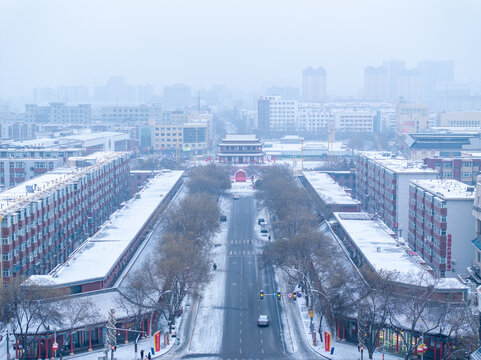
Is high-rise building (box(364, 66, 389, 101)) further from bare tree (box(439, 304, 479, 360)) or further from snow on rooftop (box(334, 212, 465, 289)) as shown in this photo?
bare tree (box(439, 304, 479, 360))

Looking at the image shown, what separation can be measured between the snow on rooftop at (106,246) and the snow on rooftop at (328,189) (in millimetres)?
7346

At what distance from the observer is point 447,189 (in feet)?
82.3

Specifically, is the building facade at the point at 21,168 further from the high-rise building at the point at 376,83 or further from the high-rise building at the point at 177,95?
the high-rise building at the point at 376,83

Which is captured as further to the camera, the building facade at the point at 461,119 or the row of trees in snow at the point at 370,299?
the building facade at the point at 461,119

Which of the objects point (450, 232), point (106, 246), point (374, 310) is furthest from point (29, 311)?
point (450, 232)

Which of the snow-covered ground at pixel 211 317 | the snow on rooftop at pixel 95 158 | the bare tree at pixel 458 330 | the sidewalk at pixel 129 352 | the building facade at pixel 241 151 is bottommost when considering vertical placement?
the sidewalk at pixel 129 352

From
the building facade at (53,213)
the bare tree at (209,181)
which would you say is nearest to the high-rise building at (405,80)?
the bare tree at (209,181)

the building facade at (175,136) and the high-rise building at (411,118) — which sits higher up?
the high-rise building at (411,118)

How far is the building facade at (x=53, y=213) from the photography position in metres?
20.5

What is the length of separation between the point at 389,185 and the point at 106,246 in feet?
43.3

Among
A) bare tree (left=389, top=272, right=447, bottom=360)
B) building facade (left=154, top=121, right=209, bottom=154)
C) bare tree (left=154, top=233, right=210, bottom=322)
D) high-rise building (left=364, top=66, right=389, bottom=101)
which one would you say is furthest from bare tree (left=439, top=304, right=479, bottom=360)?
high-rise building (left=364, top=66, right=389, bottom=101)

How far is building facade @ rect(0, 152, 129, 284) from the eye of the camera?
67.4ft

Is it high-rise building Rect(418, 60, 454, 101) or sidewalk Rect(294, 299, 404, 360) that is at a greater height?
high-rise building Rect(418, 60, 454, 101)

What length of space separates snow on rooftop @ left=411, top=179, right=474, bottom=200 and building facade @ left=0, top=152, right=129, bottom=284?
12.5 metres
